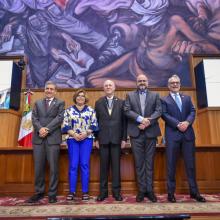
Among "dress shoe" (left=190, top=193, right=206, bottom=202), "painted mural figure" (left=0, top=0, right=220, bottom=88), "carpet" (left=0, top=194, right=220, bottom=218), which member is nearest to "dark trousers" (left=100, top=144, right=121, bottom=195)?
"carpet" (left=0, top=194, right=220, bottom=218)

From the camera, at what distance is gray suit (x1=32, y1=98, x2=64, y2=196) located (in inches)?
114

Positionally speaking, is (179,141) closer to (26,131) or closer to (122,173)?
(122,173)

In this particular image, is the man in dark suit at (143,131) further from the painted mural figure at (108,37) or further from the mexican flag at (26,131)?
the painted mural figure at (108,37)

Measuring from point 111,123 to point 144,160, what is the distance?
57 centimetres

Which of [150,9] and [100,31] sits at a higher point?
[150,9]

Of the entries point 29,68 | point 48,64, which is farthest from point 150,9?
point 29,68

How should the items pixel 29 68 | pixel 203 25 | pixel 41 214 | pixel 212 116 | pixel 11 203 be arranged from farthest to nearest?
1. pixel 203 25
2. pixel 29 68
3. pixel 212 116
4. pixel 11 203
5. pixel 41 214

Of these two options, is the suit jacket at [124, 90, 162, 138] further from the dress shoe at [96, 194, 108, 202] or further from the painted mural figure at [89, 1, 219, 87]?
the painted mural figure at [89, 1, 219, 87]

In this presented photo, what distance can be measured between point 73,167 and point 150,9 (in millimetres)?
4344

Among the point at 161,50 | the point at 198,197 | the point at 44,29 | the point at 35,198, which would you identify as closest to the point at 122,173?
the point at 198,197

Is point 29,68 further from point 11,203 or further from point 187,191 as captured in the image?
point 187,191

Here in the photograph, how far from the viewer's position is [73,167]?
2.90 metres

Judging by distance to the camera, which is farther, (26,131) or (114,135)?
(26,131)

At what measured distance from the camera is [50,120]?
9.96ft
